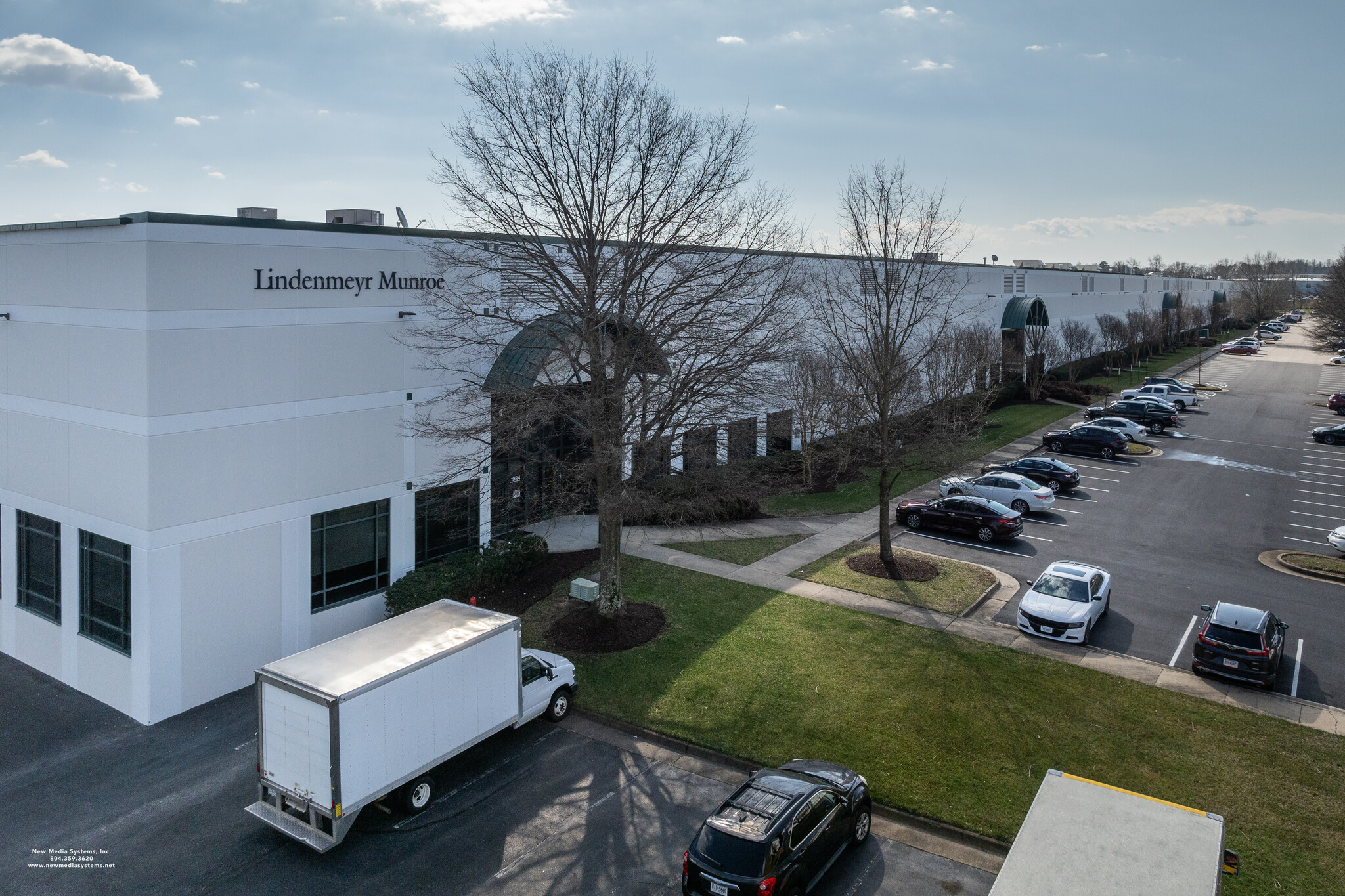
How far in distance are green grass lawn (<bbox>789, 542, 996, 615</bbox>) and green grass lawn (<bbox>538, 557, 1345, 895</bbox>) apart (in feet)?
6.46

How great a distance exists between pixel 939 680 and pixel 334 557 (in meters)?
13.1

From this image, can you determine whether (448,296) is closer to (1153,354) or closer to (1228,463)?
(1228,463)

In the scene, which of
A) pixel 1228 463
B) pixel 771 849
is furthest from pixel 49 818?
pixel 1228 463

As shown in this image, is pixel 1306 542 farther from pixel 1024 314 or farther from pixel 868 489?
pixel 1024 314

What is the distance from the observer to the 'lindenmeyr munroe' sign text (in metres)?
17.1

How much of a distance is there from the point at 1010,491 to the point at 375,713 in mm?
25035

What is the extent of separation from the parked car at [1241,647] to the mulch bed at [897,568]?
701cm

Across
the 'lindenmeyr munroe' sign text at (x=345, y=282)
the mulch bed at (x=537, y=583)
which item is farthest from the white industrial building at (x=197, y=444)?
Answer: the mulch bed at (x=537, y=583)

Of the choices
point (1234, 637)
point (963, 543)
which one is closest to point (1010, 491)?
point (963, 543)

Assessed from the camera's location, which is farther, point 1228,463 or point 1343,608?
point 1228,463

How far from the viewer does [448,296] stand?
65.9 ft

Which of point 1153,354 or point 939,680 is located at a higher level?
point 1153,354

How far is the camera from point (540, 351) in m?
21.3

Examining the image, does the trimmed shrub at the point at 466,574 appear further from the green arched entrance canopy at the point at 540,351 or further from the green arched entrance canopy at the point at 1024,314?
the green arched entrance canopy at the point at 1024,314
